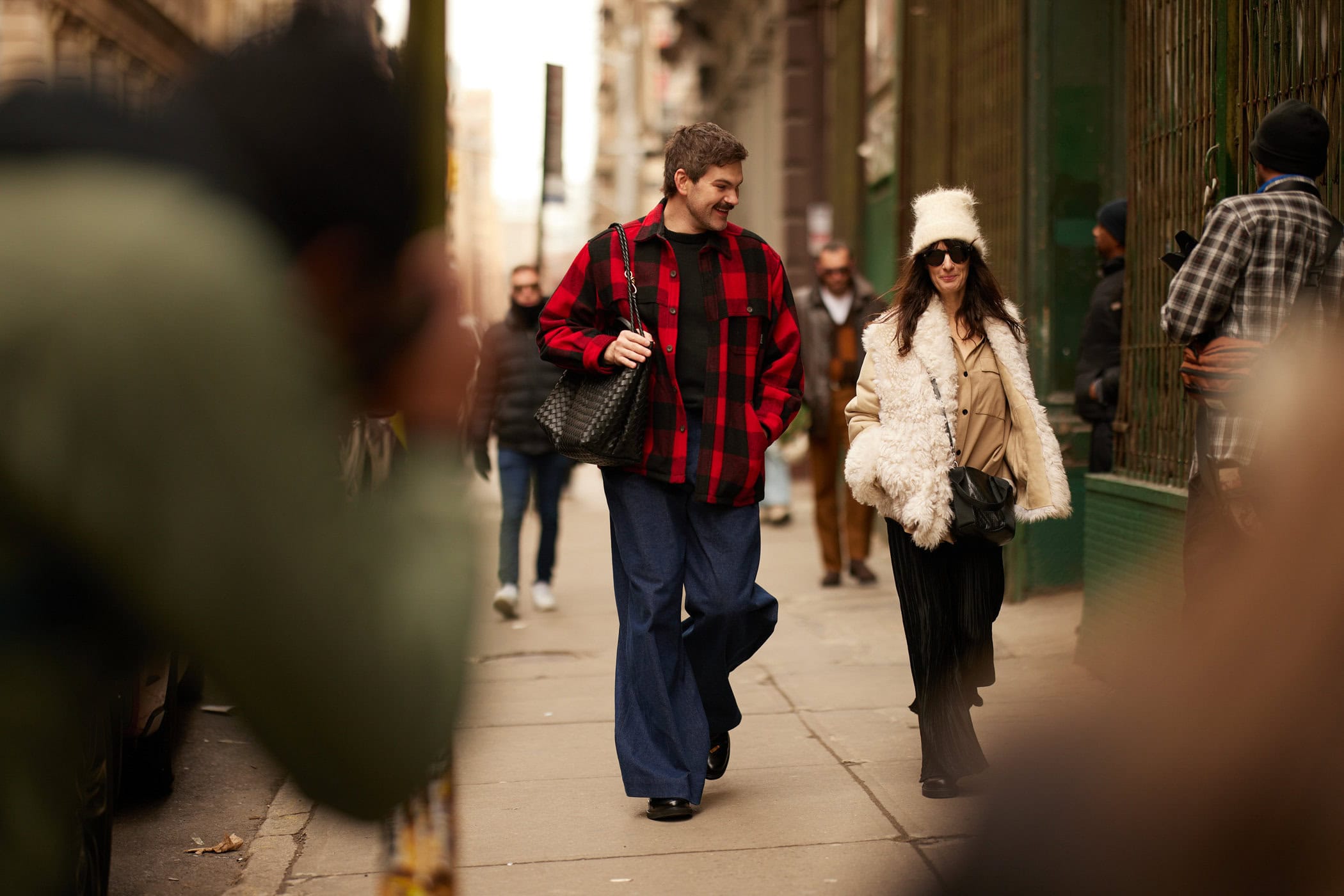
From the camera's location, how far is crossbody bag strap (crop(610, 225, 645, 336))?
4.85m

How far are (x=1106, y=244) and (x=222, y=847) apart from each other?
485 cm

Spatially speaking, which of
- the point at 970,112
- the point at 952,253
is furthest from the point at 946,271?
the point at 970,112

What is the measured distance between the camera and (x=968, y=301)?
17.0ft

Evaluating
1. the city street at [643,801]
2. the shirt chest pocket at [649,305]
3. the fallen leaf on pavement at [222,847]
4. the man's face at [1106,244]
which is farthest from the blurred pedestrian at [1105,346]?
the fallen leaf on pavement at [222,847]

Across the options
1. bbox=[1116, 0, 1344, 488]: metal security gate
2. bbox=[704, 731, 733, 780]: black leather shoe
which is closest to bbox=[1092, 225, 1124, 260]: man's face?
bbox=[1116, 0, 1344, 488]: metal security gate

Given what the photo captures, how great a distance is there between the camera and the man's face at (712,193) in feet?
15.8

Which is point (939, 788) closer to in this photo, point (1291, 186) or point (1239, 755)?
point (1291, 186)

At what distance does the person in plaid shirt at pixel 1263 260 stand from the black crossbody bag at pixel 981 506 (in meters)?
0.62

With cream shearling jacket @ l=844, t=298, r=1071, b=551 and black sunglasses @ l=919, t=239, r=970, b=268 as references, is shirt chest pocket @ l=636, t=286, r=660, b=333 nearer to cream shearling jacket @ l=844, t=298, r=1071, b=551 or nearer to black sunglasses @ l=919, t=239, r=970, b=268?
cream shearling jacket @ l=844, t=298, r=1071, b=551

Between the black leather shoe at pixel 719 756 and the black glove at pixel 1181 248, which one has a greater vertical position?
the black glove at pixel 1181 248

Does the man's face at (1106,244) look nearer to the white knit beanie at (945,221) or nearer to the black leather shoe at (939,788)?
the white knit beanie at (945,221)

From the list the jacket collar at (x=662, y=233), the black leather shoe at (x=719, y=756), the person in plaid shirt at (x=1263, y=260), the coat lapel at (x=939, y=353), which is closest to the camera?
the person in plaid shirt at (x=1263, y=260)

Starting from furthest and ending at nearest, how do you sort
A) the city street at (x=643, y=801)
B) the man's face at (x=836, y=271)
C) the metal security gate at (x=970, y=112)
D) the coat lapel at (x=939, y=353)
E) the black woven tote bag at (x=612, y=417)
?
1. the man's face at (x=836, y=271)
2. the metal security gate at (x=970, y=112)
3. the coat lapel at (x=939, y=353)
4. the black woven tote bag at (x=612, y=417)
5. the city street at (x=643, y=801)

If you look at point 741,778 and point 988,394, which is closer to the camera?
point 988,394
